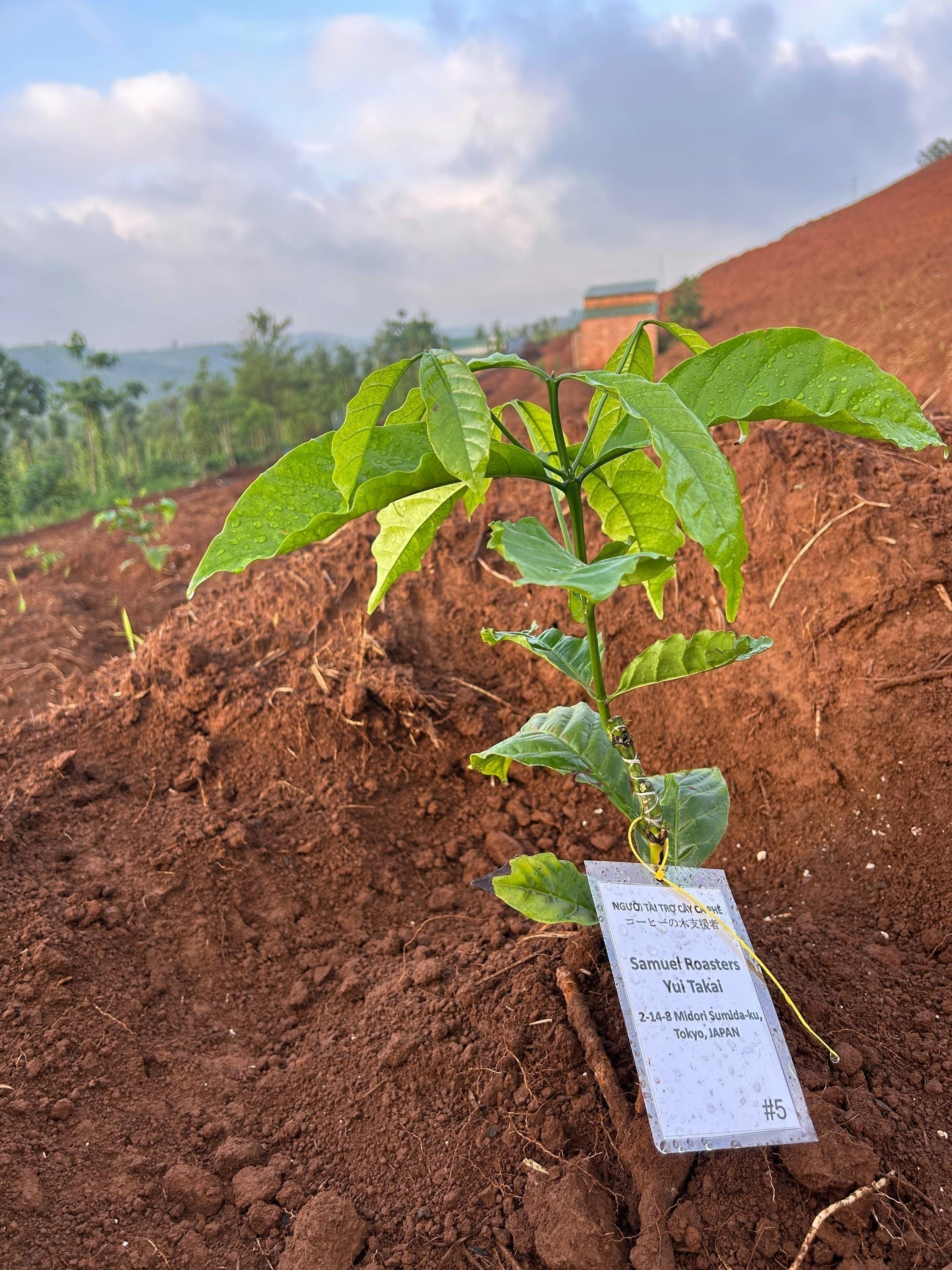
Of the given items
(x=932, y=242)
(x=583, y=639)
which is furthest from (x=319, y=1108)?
(x=932, y=242)

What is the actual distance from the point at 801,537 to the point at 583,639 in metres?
1.39

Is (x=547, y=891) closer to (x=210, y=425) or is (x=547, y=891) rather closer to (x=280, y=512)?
(x=280, y=512)

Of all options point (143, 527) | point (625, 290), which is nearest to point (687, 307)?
point (625, 290)

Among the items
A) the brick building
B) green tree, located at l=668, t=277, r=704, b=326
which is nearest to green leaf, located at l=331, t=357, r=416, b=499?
the brick building

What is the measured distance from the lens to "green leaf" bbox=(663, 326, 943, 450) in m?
1.09

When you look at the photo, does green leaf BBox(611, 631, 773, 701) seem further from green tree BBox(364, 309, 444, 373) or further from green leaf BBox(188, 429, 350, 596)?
green tree BBox(364, 309, 444, 373)

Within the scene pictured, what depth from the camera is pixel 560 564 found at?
3.19 ft

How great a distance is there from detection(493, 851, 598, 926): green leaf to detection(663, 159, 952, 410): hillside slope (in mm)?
4432

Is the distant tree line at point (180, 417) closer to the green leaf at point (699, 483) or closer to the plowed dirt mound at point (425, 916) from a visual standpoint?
the plowed dirt mound at point (425, 916)

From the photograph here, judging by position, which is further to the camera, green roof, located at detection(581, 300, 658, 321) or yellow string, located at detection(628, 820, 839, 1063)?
green roof, located at detection(581, 300, 658, 321)

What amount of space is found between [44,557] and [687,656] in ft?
22.2

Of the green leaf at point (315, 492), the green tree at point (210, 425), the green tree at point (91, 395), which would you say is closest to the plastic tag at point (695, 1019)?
the green leaf at point (315, 492)

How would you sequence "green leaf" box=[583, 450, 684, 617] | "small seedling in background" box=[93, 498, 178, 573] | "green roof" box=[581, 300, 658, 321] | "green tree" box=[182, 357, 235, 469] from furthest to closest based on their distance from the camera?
"green tree" box=[182, 357, 235, 469], "green roof" box=[581, 300, 658, 321], "small seedling in background" box=[93, 498, 178, 573], "green leaf" box=[583, 450, 684, 617]

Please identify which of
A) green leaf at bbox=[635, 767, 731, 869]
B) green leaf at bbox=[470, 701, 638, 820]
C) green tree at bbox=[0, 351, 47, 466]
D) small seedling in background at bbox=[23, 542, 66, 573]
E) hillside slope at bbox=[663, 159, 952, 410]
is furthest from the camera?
green tree at bbox=[0, 351, 47, 466]
